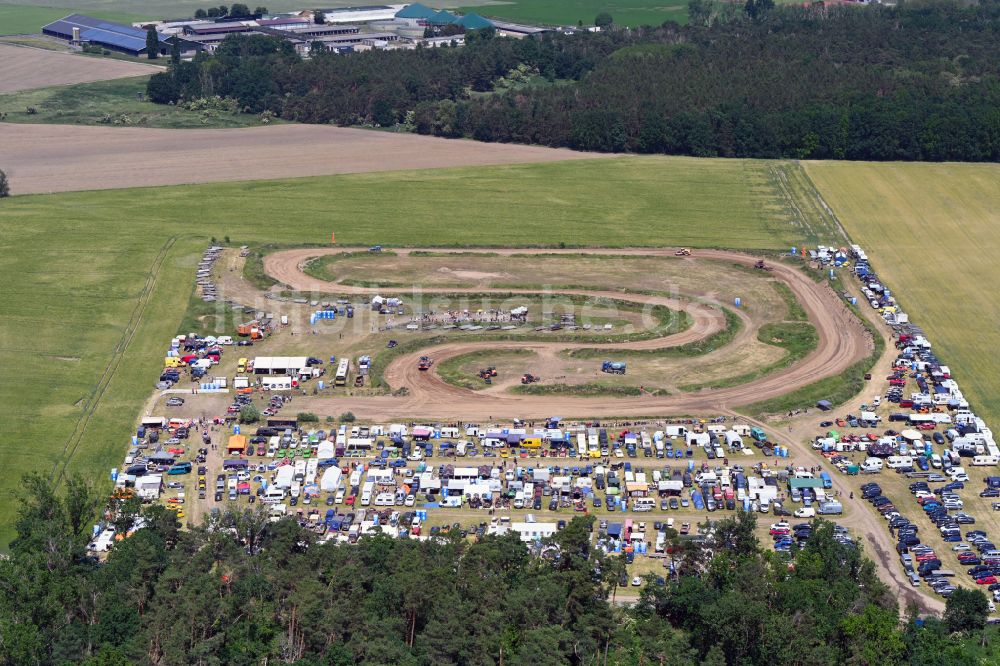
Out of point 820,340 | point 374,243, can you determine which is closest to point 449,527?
point 820,340

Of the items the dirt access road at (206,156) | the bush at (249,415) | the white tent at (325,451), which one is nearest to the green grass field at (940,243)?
the dirt access road at (206,156)

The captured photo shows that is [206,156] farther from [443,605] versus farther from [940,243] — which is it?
[443,605]

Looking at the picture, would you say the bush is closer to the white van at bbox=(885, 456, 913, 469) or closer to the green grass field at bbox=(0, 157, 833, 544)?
the green grass field at bbox=(0, 157, 833, 544)

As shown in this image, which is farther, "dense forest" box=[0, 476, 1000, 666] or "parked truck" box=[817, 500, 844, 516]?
"parked truck" box=[817, 500, 844, 516]

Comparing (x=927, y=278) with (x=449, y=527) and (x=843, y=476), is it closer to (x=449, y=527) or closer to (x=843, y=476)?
(x=843, y=476)

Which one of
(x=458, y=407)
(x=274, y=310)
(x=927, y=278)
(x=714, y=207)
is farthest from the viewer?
(x=714, y=207)

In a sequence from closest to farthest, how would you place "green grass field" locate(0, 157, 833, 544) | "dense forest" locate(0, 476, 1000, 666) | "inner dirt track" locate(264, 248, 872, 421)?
1. "dense forest" locate(0, 476, 1000, 666)
2. "inner dirt track" locate(264, 248, 872, 421)
3. "green grass field" locate(0, 157, 833, 544)

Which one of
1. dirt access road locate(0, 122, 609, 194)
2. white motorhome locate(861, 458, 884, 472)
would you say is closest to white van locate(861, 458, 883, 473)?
white motorhome locate(861, 458, 884, 472)

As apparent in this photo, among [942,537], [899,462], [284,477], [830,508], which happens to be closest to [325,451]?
[284,477]
